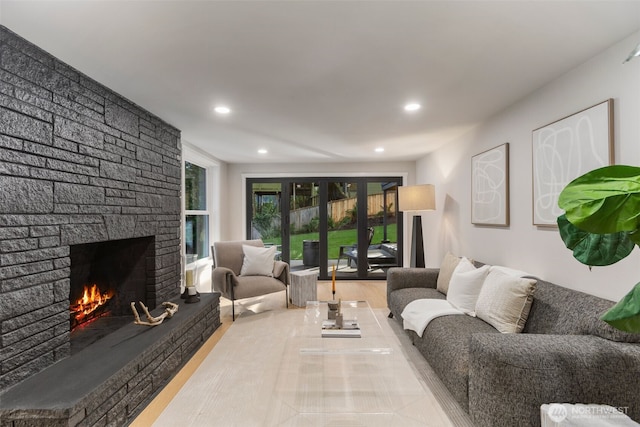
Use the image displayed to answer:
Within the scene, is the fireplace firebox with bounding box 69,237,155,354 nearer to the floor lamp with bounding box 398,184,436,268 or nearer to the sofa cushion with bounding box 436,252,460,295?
the sofa cushion with bounding box 436,252,460,295

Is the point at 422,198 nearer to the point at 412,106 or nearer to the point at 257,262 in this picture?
the point at 412,106

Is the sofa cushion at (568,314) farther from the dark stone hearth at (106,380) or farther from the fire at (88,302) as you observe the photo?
the fire at (88,302)

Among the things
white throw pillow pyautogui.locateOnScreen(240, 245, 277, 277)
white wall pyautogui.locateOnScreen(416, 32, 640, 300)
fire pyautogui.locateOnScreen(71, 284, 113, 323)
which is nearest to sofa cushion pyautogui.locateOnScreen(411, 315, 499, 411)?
white wall pyautogui.locateOnScreen(416, 32, 640, 300)

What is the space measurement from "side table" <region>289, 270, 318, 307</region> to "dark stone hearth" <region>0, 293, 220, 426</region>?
1756 millimetres

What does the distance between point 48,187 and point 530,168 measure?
11.2ft

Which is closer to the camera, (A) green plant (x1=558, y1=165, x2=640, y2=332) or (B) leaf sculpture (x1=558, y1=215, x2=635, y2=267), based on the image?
(A) green plant (x1=558, y1=165, x2=640, y2=332)

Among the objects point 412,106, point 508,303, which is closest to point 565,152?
point 508,303

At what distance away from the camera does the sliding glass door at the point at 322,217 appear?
242 inches

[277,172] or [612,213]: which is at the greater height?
[277,172]

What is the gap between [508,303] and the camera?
229cm

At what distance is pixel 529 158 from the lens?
273 cm

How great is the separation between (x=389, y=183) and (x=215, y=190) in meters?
3.13

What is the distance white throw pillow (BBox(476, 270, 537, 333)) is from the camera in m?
2.25

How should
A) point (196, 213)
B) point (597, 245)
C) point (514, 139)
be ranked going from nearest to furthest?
point (597, 245)
point (514, 139)
point (196, 213)
